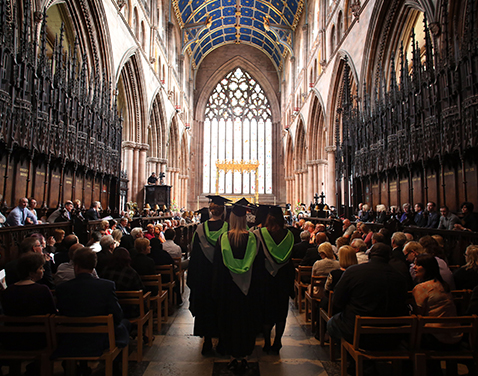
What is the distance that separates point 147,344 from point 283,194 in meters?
27.2

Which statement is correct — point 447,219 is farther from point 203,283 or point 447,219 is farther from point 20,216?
point 20,216

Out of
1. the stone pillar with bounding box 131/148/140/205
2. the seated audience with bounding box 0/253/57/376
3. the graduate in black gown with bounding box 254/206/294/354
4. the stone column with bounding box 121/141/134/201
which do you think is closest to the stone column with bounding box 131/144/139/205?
the stone pillar with bounding box 131/148/140/205

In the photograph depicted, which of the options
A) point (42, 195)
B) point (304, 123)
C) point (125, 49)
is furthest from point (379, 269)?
point (304, 123)

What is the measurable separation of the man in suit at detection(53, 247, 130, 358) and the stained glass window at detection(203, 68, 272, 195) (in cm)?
2809

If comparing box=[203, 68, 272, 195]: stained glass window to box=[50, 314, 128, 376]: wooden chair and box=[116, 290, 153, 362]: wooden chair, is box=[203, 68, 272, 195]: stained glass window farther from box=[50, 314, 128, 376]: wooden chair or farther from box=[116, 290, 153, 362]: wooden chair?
box=[50, 314, 128, 376]: wooden chair

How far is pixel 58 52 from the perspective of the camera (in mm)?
9023

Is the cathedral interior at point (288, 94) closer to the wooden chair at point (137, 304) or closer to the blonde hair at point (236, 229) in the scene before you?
the wooden chair at point (137, 304)

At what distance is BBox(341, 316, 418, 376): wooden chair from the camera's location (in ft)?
8.29

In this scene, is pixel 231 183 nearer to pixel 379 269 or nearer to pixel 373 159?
pixel 373 159

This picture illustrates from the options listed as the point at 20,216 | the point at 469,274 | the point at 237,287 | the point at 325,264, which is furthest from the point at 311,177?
the point at 237,287

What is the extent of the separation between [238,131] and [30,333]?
30.0 meters

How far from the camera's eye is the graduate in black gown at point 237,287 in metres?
3.16

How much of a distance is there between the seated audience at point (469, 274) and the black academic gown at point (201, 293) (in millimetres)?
2509

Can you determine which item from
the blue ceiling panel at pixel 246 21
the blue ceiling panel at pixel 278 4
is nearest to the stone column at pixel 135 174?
the blue ceiling panel at pixel 278 4
